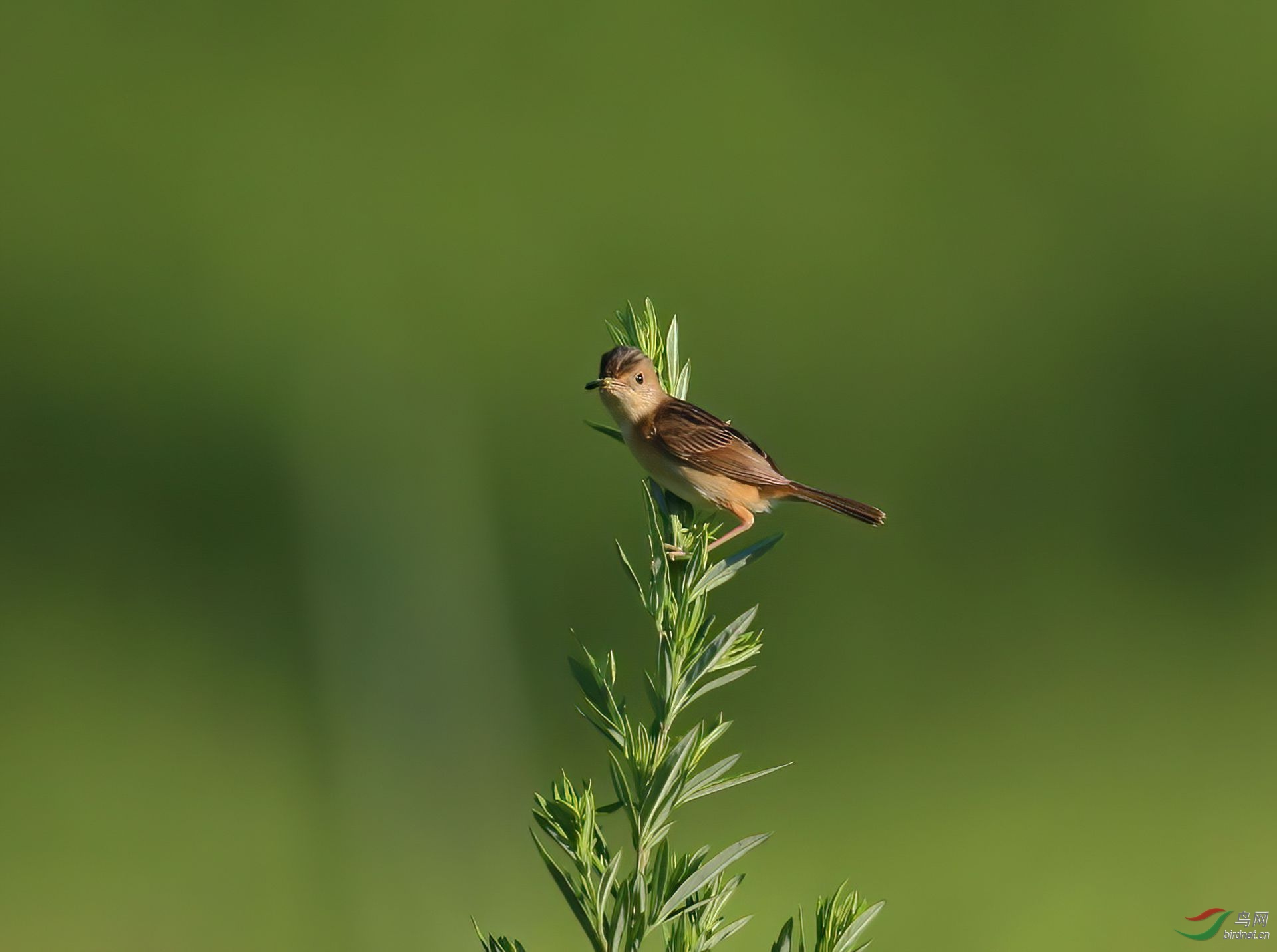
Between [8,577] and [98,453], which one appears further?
[98,453]

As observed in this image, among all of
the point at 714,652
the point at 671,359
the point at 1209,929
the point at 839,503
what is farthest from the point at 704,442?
the point at 1209,929

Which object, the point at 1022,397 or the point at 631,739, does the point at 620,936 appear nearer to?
the point at 631,739

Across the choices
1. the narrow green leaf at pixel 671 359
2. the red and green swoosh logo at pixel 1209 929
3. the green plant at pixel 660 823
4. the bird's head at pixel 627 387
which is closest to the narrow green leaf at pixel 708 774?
the green plant at pixel 660 823

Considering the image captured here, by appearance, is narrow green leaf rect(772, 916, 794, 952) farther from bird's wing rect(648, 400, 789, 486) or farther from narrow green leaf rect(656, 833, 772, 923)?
bird's wing rect(648, 400, 789, 486)

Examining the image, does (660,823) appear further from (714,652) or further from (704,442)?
(704,442)

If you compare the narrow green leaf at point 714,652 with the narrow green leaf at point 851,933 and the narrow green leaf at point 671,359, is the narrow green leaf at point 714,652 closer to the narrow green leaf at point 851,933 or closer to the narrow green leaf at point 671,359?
the narrow green leaf at point 851,933

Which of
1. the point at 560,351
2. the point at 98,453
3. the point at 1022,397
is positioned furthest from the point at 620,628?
the point at 98,453

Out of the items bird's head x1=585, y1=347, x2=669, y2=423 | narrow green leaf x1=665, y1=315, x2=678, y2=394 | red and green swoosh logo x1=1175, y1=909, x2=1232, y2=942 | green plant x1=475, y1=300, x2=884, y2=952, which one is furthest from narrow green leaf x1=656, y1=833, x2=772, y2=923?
red and green swoosh logo x1=1175, y1=909, x2=1232, y2=942
